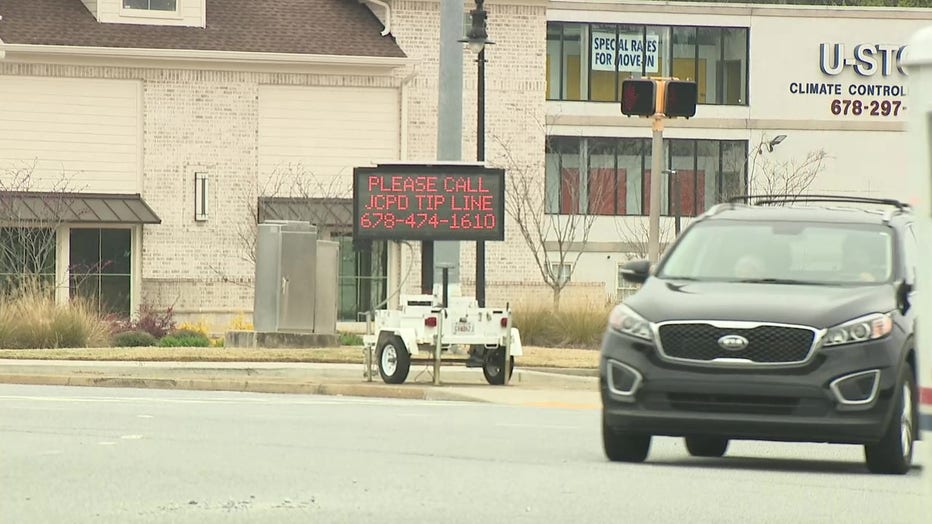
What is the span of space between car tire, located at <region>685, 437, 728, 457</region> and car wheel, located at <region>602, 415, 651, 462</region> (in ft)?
3.90

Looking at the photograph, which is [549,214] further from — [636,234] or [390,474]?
[390,474]

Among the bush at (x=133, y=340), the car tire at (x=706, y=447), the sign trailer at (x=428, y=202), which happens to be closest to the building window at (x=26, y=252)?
the bush at (x=133, y=340)

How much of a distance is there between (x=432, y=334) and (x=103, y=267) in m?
22.4

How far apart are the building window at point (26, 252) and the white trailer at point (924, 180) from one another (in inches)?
1485

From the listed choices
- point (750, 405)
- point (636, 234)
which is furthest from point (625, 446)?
point (636, 234)

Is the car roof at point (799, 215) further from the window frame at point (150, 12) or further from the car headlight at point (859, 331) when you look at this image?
the window frame at point (150, 12)

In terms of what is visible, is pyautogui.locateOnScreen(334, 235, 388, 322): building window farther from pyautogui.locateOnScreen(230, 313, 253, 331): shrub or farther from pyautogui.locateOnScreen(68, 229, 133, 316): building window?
pyautogui.locateOnScreen(68, 229, 133, 316): building window

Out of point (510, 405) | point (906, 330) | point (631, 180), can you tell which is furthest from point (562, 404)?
point (631, 180)

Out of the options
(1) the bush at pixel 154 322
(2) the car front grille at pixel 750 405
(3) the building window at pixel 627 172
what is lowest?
(1) the bush at pixel 154 322

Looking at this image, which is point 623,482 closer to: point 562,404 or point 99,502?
point 99,502

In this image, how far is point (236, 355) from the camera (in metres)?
28.3

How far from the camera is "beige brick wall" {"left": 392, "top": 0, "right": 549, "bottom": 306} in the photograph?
4797 centimetres

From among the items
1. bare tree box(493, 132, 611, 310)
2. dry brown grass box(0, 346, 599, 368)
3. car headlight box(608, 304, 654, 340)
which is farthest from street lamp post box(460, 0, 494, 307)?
bare tree box(493, 132, 611, 310)

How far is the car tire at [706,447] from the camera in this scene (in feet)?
48.5
